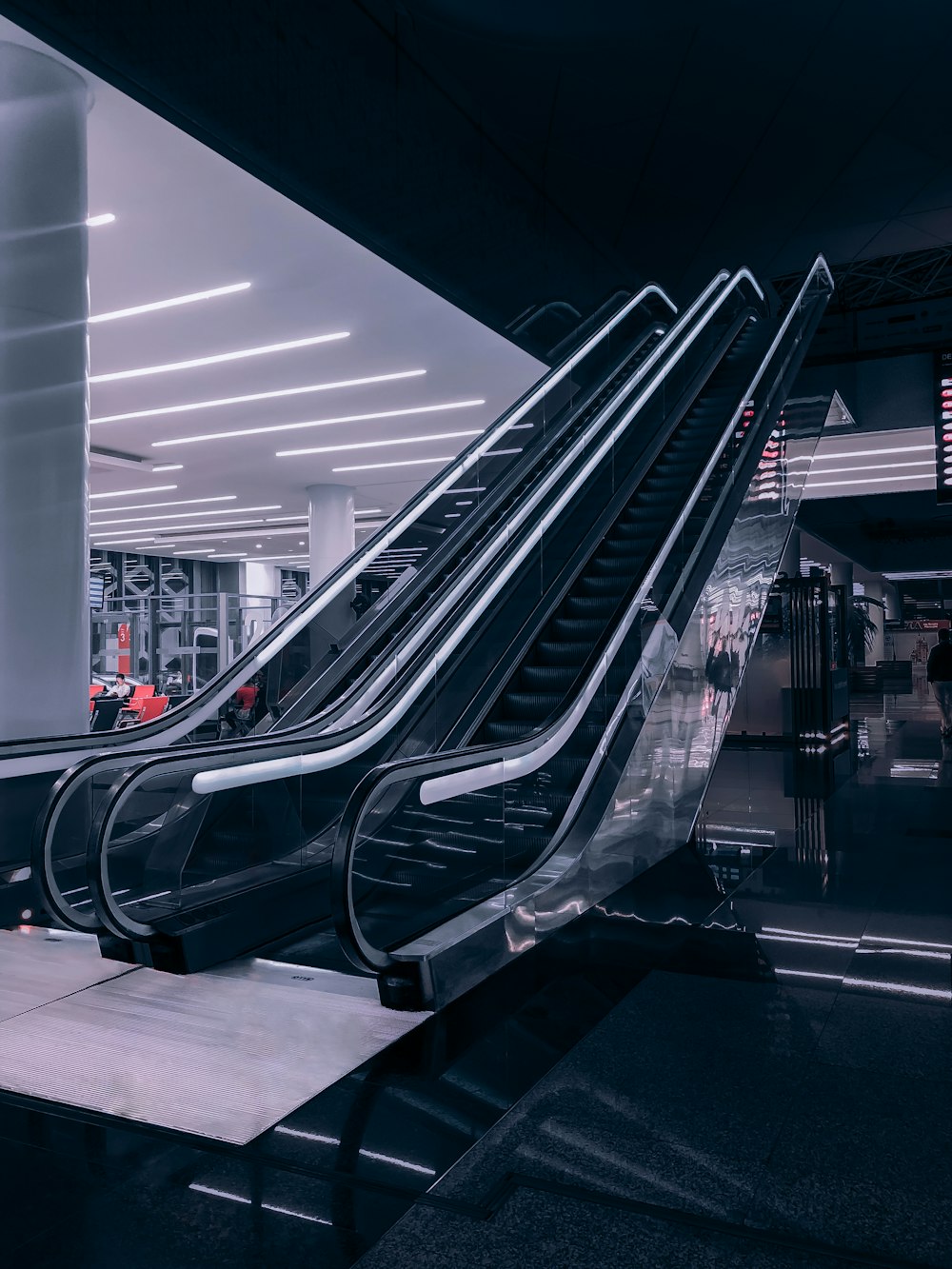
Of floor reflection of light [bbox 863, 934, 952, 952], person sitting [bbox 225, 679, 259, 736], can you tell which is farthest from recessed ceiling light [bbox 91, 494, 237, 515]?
floor reflection of light [bbox 863, 934, 952, 952]

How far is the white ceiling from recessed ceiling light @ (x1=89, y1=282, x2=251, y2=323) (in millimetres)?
67

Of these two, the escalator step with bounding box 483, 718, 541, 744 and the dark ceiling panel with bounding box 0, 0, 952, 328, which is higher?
the dark ceiling panel with bounding box 0, 0, 952, 328

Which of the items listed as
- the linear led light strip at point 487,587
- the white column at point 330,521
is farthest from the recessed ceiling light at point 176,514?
the linear led light strip at point 487,587

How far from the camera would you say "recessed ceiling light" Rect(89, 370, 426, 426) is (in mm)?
10820

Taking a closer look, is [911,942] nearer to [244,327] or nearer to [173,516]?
[244,327]

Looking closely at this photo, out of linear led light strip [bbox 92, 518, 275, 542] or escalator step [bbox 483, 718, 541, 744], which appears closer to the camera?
escalator step [bbox 483, 718, 541, 744]

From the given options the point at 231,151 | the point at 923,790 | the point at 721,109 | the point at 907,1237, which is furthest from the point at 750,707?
the point at 907,1237

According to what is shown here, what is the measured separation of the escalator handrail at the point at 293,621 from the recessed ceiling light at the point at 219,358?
2.08 metres

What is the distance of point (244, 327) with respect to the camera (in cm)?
912

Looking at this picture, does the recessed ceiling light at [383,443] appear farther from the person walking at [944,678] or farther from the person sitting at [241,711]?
the person walking at [944,678]

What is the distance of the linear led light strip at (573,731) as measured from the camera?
378 centimetres

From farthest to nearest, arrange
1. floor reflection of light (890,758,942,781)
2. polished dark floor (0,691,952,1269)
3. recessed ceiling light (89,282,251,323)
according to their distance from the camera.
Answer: floor reflection of light (890,758,942,781), recessed ceiling light (89,282,251,323), polished dark floor (0,691,952,1269)

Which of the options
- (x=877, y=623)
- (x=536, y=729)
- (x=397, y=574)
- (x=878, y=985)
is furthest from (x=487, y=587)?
(x=877, y=623)

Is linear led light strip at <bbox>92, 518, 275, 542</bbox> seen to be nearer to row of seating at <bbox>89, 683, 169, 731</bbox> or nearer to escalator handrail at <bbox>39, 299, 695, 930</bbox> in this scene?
row of seating at <bbox>89, 683, 169, 731</bbox>
